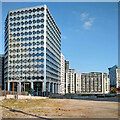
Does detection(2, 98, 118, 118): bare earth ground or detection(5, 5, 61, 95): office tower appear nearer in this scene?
detection(2, 98, 118, 118): bare earth ground

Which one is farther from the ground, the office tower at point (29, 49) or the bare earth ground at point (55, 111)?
the office tower at point (29, 49)

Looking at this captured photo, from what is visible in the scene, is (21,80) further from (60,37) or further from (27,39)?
(60,37)

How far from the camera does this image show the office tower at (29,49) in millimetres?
101562

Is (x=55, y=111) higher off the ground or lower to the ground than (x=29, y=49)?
lower

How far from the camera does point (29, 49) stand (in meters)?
104

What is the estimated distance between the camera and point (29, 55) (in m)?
104

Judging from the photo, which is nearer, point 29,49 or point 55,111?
point 55,111

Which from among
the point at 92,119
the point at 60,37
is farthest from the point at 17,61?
the point at 92,119

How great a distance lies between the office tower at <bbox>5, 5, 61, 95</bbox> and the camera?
333ft

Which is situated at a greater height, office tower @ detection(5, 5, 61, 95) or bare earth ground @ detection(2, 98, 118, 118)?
office tower @ detection(5, 5, 61, 95)

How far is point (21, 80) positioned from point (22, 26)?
34863mm

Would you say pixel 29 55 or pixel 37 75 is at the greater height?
pixel 29 55

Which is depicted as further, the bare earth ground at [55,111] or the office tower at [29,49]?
the office tower at [29,49]

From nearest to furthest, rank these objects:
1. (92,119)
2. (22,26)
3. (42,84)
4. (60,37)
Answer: (92,119), (42,84), (22,26), (60,37)
